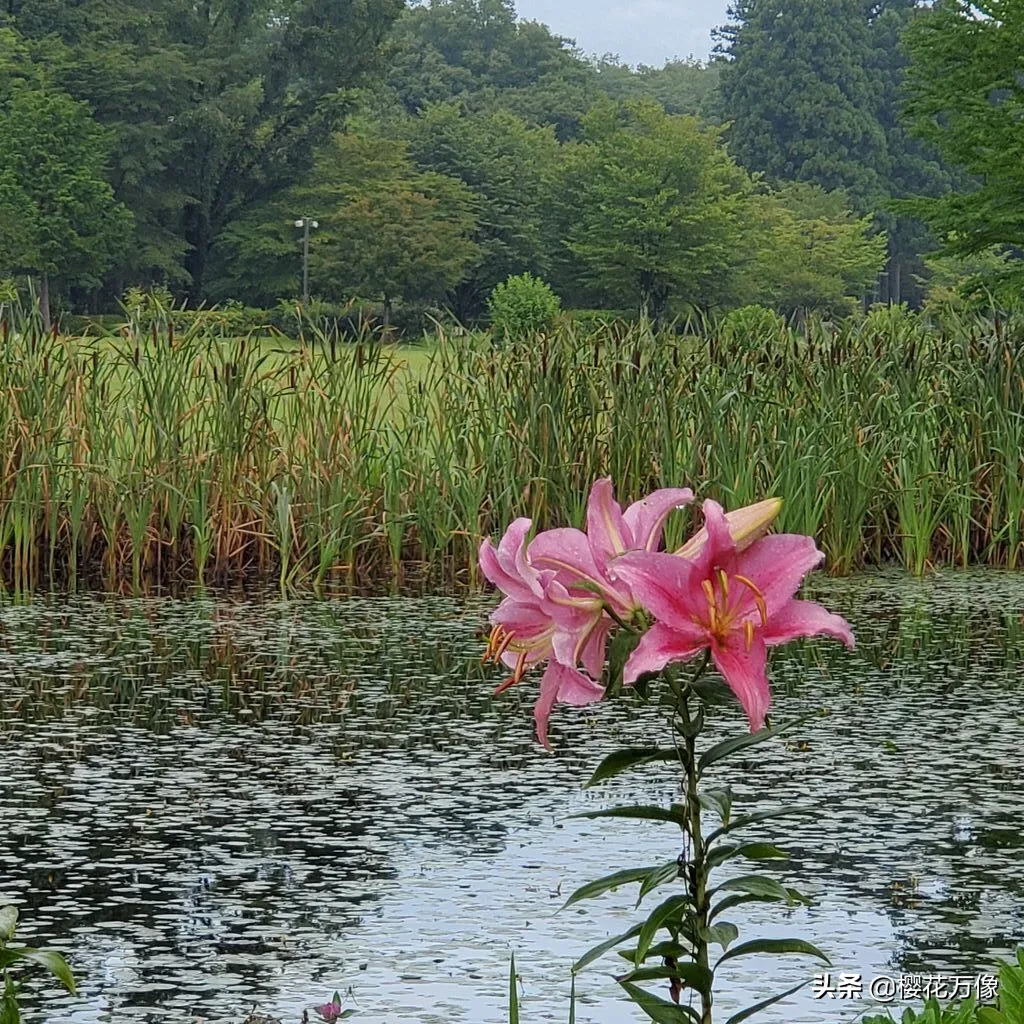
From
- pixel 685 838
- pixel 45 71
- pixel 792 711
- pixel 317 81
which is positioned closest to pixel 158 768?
pixel 685 838

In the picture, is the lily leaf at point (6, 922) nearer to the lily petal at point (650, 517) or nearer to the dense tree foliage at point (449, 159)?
the lily petal at point (650, 517)

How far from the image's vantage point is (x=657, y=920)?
5.29 feet

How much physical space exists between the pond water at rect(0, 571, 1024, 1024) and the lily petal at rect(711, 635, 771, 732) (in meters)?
0.98

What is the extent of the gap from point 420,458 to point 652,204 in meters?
48.0

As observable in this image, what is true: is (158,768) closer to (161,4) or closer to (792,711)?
(792,711)

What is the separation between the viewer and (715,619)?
146 cm

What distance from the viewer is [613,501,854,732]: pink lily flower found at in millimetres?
1449

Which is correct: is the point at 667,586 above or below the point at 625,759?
above

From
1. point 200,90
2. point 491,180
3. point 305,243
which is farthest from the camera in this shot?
point 491,180

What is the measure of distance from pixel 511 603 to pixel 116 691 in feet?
10.2

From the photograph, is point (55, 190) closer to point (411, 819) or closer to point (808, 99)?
point (808, 99)

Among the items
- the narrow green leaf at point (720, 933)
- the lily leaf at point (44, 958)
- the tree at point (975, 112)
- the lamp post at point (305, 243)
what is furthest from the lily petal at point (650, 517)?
the lamp post at point (305, 243)

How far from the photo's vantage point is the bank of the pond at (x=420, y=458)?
21.0 feet

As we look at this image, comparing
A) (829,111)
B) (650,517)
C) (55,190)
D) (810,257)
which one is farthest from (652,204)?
(650,517)
